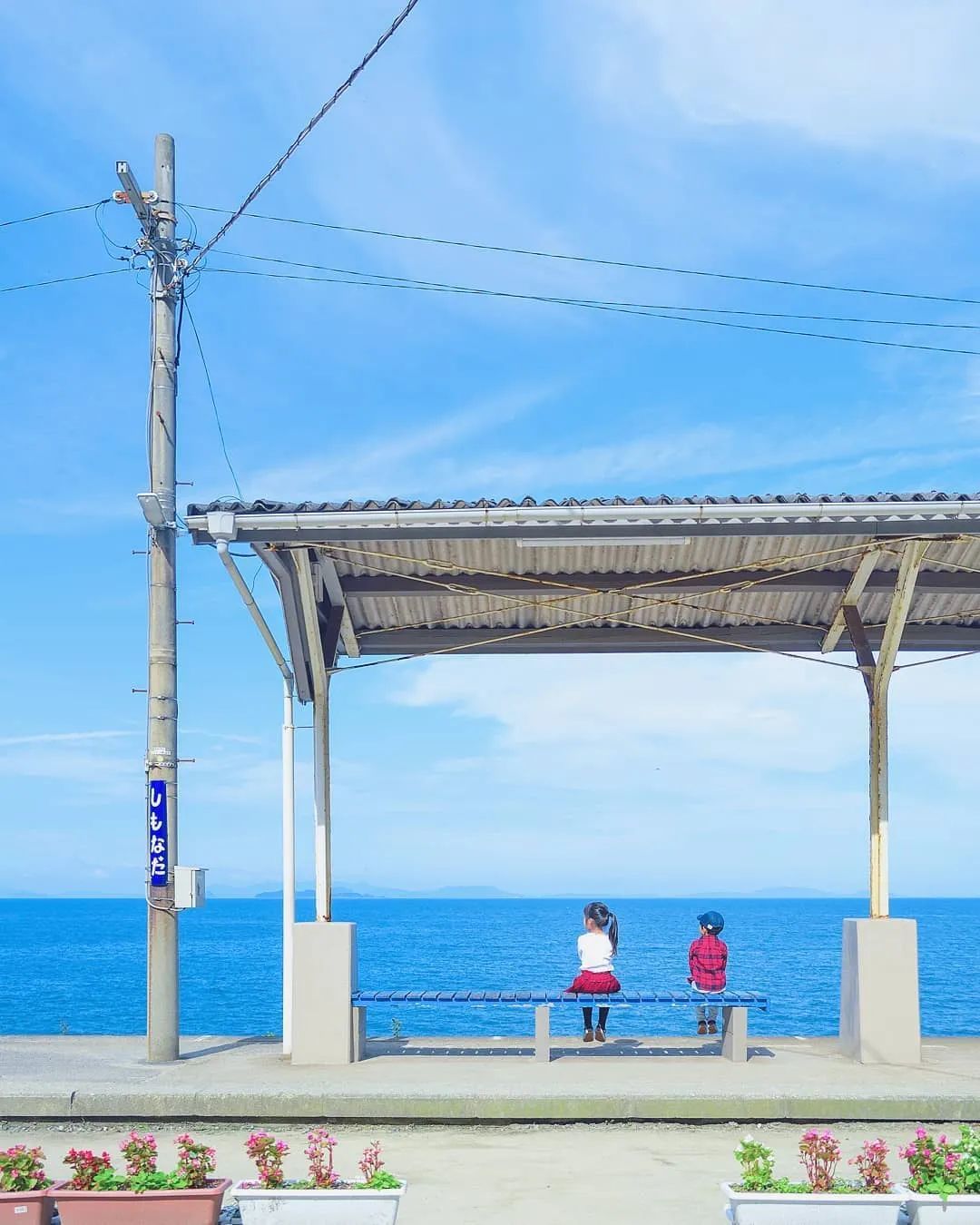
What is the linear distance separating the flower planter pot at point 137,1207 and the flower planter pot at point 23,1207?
75 mm

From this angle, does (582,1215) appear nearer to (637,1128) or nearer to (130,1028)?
(637,1128)

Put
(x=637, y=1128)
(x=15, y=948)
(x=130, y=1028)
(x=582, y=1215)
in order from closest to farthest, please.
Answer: (x=582, y=1215) → (x=637, y=1128) → (x=130, y=1028) → (x=15, y=948)

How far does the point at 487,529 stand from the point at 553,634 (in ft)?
8.75

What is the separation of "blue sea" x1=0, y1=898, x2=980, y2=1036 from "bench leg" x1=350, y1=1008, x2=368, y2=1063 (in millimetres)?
7286

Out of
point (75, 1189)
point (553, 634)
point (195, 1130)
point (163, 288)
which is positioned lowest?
point (195, 1130)

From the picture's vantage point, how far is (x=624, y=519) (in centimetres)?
916

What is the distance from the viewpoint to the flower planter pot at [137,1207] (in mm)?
5695

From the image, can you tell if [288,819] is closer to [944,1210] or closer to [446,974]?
[944,1210]

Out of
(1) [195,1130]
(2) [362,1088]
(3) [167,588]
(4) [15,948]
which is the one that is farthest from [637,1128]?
(4) [15,948]

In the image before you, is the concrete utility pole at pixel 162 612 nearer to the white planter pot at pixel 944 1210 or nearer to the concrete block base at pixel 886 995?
the concrete block base at pixel 886 995

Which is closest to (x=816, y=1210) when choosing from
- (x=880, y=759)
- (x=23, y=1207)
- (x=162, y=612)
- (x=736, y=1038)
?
(x=23, y=1207)

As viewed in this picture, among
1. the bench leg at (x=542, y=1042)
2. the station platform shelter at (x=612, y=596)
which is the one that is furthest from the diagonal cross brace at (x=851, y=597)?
the bench leg at (x=542, y=1042)

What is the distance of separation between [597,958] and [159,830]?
11.7 ft

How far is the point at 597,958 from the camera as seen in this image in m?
10.6
